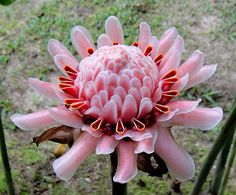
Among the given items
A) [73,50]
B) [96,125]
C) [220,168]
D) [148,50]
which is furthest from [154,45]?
[73,50]

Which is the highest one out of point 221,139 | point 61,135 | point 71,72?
point 71,72

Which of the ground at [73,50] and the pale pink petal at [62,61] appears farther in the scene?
the ground at [73,50]

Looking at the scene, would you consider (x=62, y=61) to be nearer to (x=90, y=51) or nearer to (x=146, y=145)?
(x=90, y=51)

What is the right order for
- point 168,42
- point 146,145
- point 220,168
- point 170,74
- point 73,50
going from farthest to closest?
1. point 73,50
2. point 220,168
3. point 168,42
4. point 170,74
5. point 146,145

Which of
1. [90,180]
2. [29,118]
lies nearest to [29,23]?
[90,180]

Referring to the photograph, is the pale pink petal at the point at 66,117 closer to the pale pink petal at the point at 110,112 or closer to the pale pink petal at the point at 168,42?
the pale pink petal at the point at 110,112

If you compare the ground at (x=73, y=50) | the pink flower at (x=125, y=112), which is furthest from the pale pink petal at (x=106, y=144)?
the ground at (x=73, y=50)

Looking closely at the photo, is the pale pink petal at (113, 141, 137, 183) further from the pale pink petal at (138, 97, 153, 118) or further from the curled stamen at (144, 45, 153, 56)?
the curled stamen at (144, 45, 153, 56)
